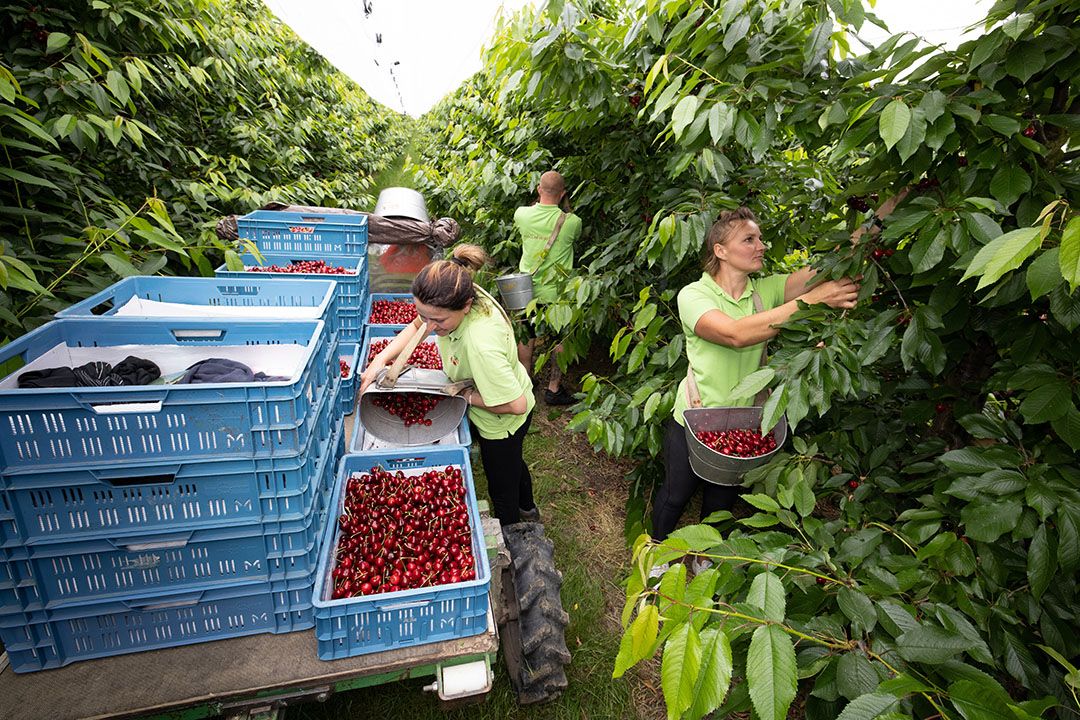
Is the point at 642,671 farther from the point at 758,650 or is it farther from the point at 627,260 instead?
the point at 627,260

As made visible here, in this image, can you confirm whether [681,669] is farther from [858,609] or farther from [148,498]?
[148,498]

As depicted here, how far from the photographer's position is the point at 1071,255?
772 mm

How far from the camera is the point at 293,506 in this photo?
1570 mm

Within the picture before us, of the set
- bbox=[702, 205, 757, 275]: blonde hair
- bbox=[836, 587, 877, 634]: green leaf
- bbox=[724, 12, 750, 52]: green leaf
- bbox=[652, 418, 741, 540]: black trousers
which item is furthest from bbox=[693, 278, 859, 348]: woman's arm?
bbox=[836, 587, 877, 634]: green leaf

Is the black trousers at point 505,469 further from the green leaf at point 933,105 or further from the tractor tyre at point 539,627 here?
the green leaf at point 933,105

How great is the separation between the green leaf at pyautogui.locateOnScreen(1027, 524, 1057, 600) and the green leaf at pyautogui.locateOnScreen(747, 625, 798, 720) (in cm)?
76

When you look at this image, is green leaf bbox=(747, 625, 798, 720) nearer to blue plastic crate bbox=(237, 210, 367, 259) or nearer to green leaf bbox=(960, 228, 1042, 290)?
green leaf bbox=(960, 228, 1042, 290)

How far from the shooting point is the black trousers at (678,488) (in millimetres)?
2600

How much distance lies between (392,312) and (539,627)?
3628 mm

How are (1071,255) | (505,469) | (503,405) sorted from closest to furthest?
(1071,255) → (503,405) → (505,469)

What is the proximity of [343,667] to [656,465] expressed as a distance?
87.7 inches

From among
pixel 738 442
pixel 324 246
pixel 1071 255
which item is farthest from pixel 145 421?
pixel 324 246

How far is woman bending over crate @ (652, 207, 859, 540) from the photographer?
2.33 metres

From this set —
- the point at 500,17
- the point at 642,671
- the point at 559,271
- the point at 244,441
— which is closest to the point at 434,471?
the point at 244,441
